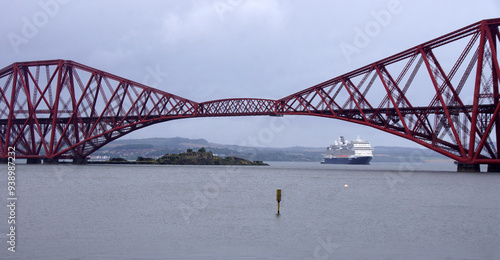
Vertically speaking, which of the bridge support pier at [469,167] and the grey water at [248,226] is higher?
the bridge support pier at [469,167]

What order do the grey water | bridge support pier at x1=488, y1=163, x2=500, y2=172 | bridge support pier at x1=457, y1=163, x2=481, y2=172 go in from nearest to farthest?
1. the grey water
2. bridge support pier at x1=457, y1=163, x2=481, y2=172
3. bridge support pier at x1=488, y1=163, x2=500, y2=172

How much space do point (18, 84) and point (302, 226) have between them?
8708 centimetres

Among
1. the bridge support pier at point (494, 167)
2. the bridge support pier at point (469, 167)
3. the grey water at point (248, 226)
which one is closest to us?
the grey water at point (248, 226)

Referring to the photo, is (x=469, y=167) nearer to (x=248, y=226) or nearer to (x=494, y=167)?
(x=494, y=167)

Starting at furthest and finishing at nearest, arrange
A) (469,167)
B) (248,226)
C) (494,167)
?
(494,167), (469,167), (248,226)

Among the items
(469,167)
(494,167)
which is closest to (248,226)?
(469,167)

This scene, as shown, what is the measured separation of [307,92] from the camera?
280ft

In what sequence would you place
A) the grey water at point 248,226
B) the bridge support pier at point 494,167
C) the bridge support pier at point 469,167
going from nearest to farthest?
the grey water at point 248,226, the bridge support pier at point 469,167, the bridge support pier at point 494,167

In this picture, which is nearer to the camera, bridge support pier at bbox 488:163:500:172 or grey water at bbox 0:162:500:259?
grey water at bbox 0:162:500:259

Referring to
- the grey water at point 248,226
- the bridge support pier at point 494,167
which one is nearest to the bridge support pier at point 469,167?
the bridge support pier at point 494,167

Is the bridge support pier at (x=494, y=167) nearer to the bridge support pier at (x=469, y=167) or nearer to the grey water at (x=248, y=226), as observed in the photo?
the bridge support pier at (x=469, y=167)

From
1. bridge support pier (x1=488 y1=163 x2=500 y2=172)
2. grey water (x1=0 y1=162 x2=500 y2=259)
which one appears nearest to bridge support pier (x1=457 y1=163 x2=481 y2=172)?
bridge support pier (x1=488 y1=163 x2=500 y2=172)

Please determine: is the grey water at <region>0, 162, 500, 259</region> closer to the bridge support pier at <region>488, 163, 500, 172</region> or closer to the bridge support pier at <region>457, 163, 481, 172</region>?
the bridge support pier at <region>457, 163, 481, 172</region>

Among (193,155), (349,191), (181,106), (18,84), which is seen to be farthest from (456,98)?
(193,155)
